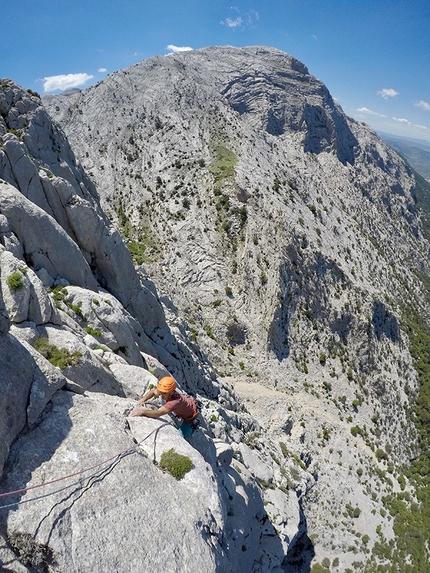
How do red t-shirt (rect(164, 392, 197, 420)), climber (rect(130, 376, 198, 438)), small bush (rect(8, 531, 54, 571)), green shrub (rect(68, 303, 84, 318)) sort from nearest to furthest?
small bush (rect(8, 531, 54, 571)), climber (rect(130, 376, 198, 438)), red t-shirt (rect(164, 392, 197, 420)), green shrub (rect(68, 303, 84, 318))

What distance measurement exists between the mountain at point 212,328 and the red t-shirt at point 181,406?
1.26 metres

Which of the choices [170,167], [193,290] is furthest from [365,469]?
[170,167]

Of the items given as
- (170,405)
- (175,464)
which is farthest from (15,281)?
(175,464)

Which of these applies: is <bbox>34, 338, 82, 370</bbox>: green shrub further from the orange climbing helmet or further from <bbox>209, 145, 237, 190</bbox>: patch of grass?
<bbox>209, 145, 237, 190</bbox>: patch of grass

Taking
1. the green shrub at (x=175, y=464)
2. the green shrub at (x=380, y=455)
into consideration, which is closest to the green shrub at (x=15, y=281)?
the green shrub at (x=175, y=464)

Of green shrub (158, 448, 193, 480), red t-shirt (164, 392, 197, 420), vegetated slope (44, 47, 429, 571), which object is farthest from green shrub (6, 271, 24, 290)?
vegetated slope (44, 47, 429, 571)

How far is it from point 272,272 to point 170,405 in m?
46.7

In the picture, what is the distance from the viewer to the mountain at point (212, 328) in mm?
11289

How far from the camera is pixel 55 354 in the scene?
46.6 ft

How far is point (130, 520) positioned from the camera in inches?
414

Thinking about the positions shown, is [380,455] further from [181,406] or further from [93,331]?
[93,331]

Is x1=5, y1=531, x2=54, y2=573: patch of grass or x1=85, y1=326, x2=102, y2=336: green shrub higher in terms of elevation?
x1=85, y1=326, x2=102, y2=336: green shrub

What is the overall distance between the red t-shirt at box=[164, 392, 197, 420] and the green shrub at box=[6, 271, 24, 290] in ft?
26.9

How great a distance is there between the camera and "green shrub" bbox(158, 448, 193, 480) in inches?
496
